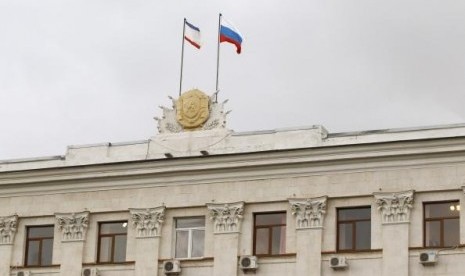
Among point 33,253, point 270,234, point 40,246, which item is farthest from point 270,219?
point 33,253

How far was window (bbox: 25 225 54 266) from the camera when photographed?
150 feet

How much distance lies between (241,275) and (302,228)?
8.43 ft

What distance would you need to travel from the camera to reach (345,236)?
4159 cm

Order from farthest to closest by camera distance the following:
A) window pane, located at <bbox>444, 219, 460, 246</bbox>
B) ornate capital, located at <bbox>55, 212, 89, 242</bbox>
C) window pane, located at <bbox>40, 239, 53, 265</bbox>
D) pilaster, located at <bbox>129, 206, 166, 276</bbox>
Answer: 1. window pane, located at <bbox>40, 239, 53, 265</bbox>
2. ornate capital, located at <bbox>55, 212, 89, 242</bbox>
3. pilaster, located at <bbox>129, 206, 166, 276</bbox>
4. window pane, located at <bbox>444, 219, 460, 246</bbox>

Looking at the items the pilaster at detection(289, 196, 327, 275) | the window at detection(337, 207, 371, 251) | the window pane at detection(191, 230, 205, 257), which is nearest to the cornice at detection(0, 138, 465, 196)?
the pilaster at detection(289, 196, 327, 275)

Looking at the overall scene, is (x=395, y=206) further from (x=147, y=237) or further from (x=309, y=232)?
(x=147, y=237)

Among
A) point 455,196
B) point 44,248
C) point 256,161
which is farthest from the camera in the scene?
point 44,248

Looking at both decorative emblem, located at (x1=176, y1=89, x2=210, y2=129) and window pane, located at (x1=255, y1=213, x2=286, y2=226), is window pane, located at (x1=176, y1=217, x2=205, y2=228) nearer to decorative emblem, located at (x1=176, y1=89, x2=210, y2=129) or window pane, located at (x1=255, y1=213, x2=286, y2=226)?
window pane, located at (x1=255, y1=213, x2=286, y2=226)

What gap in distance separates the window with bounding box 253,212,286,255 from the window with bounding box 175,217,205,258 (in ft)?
6.43

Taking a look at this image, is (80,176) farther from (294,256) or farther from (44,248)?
(294,256)

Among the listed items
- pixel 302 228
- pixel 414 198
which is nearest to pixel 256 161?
pixel 302 228

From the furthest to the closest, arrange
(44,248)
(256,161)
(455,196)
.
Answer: (44,248), (256,161), (455,196)

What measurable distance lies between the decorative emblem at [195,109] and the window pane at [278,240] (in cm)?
474

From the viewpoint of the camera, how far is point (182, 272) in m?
43.1
